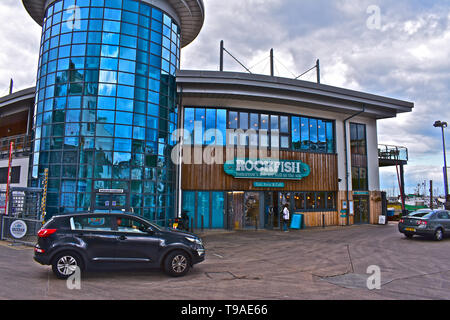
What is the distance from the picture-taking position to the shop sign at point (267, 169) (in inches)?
752

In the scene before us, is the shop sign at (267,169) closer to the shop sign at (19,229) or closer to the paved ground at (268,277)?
the paved ground at (268,277)

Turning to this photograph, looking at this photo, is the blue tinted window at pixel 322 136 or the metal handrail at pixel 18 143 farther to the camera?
the blue tinted window at pixel 322 136

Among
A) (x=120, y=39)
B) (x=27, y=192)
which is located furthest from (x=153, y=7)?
(x=27, y=192)

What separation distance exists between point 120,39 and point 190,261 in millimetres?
13087

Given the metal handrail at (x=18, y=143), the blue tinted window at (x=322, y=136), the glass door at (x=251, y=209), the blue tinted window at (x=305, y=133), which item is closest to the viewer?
the glass door at (x=251, y=209)

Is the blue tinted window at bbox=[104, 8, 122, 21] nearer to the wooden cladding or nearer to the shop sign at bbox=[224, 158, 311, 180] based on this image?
the wooden cladding

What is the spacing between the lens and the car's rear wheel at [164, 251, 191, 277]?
25.9ft

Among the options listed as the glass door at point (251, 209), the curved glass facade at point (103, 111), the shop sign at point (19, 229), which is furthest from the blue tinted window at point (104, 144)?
the glass door at point (251, 209)

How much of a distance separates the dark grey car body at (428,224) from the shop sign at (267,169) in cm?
683

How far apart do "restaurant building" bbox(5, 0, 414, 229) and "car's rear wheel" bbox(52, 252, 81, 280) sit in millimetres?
7470

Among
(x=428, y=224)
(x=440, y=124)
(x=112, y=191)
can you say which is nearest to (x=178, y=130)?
(x=112, y=191)

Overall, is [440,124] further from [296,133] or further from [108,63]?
[108,63]

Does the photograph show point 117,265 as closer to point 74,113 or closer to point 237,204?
point 74,113

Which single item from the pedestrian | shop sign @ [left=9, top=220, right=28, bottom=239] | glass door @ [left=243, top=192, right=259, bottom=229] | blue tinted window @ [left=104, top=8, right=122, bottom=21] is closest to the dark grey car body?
the pedestrian
